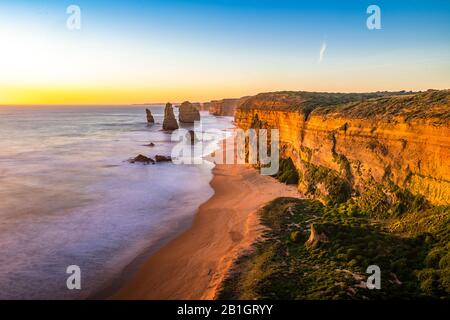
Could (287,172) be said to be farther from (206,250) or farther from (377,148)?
(206,250)

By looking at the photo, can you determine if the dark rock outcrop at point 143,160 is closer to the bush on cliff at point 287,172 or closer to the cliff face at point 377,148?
the bush on cliff at point 287,172

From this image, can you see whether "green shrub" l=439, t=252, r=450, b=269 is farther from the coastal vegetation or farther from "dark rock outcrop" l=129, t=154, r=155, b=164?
"dark rock outcrop" l=129, t=154, r=155, b=164

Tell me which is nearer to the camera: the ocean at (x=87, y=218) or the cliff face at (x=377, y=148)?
the ocean at (x=87, y=218)

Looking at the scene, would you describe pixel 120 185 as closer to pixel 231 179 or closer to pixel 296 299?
pixel 231 179

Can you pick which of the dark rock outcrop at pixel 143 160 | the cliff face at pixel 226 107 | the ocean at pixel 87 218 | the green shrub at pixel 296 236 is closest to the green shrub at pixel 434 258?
the green shrub at pixel 296 236

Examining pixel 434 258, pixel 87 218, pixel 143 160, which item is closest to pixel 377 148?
pixel 434 258

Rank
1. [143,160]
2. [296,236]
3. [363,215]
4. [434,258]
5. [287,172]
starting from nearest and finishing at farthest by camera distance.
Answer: [434,258] → [296,236] → [363,215] → [287,172] → [143,160]
